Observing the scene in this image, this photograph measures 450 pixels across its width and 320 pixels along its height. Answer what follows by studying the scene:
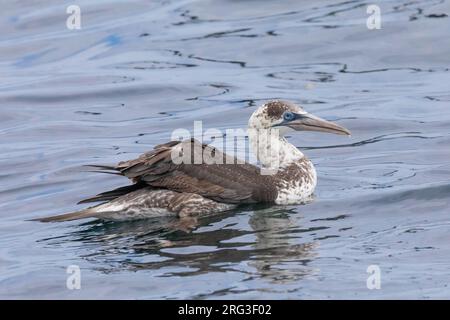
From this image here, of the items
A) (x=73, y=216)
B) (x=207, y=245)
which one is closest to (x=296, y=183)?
(x=207, y=245)

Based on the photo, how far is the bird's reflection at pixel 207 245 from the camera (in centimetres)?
1130

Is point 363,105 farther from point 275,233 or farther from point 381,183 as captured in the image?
point 275,233

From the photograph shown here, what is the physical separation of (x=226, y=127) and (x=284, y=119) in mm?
3763

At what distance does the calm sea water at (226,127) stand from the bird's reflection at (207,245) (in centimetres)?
3

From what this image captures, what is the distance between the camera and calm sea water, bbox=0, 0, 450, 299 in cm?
1127

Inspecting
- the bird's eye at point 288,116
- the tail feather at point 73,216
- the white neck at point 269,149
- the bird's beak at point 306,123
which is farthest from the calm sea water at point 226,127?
the bird's eye at point 288,116

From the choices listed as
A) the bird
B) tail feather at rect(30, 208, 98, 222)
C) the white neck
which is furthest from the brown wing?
tail feather at rect(30, 208, 98, 222)

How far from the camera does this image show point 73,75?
21250 millimetres

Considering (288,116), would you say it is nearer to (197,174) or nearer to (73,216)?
(197,174)

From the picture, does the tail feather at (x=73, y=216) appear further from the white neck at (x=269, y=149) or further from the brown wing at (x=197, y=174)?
the white neck at (x=269, y=149)

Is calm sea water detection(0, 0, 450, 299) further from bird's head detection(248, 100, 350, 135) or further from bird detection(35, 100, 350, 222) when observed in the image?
bird's head detection(248, 100, 350, 135)

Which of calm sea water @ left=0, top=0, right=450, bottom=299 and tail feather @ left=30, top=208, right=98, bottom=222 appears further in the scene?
tail feather @ left=30, top=208, right=98, bottom=222

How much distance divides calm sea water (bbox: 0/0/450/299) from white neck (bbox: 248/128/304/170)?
637mm
